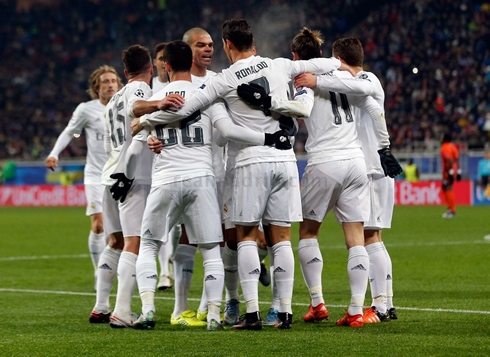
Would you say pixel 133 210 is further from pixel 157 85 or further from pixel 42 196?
pixel 42 196

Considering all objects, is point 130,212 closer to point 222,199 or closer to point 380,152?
point 222,199

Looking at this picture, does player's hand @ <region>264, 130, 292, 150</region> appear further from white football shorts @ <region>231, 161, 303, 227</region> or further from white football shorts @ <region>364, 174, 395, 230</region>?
white football shorts @ <region>364, 174, 395, 230</region>

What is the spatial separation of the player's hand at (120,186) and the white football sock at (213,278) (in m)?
0.82

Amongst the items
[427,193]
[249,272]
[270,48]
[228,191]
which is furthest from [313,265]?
[270,48]

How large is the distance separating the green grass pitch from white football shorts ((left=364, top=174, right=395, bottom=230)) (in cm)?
80

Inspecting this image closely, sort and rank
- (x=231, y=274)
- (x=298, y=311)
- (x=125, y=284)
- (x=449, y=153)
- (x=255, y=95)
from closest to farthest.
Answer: (x=255, y=95), (x=125, y=284), (x=231, y=274), (x=298, y=311), (x=449, y=153)

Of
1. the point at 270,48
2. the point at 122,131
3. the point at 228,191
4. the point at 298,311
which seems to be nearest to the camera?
the point at 228,191

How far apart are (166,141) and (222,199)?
2.36ft

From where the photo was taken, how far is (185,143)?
5.82 metres

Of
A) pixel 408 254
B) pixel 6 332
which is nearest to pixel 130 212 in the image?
pixel 6 332

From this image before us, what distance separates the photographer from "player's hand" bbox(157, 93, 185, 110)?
5.65 m

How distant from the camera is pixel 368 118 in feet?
21.4

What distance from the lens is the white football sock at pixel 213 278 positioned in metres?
5.76

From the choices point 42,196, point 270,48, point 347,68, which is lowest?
point 42,196
